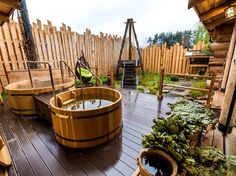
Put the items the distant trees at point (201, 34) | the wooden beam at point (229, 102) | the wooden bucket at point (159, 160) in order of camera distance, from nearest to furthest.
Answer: the wooden bucket at point (159, 160) < the wooden beam at point (229, 102) < the distant trees at point (201, 34)

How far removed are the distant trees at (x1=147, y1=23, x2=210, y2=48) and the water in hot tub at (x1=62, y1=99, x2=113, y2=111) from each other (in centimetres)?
792

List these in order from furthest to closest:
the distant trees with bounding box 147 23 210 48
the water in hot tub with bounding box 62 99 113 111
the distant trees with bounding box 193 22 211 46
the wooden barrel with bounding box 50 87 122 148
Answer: the distant trees with bounding box 147 23 210 48
the distant trees with bounding box 193 22 211 46
the water in hot tub with bounding box 62 99 113 111
the wooden barrel with bounding box 50 87 122 148

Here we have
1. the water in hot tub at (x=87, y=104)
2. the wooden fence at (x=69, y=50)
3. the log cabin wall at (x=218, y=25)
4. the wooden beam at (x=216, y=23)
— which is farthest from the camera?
the wooden fence at (x=69, y=50)

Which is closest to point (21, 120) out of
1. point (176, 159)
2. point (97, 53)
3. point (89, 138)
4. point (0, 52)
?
point (89, 138)

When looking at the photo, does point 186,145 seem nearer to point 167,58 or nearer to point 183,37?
point 167,58

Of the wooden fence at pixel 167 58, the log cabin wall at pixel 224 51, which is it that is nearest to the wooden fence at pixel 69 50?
the wooden fence at pixel 167 58

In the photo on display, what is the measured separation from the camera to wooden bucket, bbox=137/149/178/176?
1.17m

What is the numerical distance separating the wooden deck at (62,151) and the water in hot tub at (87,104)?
1.91 ft

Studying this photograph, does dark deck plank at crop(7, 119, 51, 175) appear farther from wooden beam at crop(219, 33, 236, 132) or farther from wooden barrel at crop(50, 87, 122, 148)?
wooden beam at crop(219, 33, 236, 132)

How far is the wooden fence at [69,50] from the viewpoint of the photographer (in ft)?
16.1

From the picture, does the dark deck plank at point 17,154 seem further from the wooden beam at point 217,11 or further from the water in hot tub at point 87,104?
the wooden beam at point 217,11

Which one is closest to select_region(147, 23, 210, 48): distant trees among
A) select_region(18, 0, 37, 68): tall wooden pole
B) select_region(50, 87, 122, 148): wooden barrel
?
select_region(18, 0, 37, 68): tall wooden pole

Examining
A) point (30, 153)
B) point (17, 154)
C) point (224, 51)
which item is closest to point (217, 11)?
point (224, 51)

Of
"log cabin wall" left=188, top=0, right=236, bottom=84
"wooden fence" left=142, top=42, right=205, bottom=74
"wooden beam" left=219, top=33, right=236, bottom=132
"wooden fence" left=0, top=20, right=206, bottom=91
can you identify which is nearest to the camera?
"wooden beam" left=219, top=33, right=236, bottom=132
